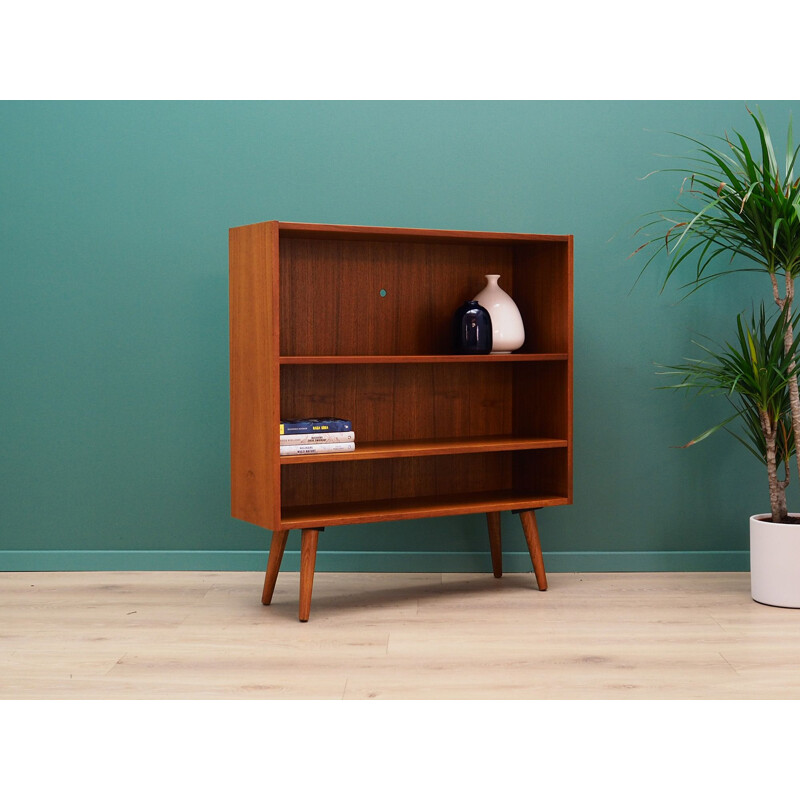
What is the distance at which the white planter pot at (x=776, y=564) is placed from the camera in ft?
10.5

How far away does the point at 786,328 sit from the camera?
10.6 feet

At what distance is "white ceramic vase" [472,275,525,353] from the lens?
11.4ft

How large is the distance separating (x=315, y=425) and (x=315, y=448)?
77mm

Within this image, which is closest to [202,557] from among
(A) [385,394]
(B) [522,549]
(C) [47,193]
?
(A) [385,394]

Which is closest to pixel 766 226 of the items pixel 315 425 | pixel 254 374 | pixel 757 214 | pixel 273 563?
pixel 757 214

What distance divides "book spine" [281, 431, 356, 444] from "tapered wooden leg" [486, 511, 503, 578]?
0.69m

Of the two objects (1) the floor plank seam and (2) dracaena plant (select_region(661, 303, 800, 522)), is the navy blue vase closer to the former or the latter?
(2) dracaena plant (select_region(661, 303, 800, 522))

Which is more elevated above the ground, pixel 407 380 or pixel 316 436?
pixel 407 380

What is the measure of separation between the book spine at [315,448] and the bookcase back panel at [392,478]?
34cm

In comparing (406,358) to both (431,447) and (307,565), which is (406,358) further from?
(307,565)

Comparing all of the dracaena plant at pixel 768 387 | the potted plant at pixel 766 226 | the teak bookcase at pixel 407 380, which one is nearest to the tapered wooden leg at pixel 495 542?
the teak bookcase at pixel 407 380

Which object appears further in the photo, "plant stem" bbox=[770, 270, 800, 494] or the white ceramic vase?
the white ceramic vase

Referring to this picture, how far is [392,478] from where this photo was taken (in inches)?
143

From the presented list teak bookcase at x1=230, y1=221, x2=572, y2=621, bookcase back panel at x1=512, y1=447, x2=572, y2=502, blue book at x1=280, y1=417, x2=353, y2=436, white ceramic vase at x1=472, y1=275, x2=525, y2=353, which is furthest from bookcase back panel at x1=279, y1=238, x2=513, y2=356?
bookcase back panel at x1=512, y1=447, x2=572, y2=502
